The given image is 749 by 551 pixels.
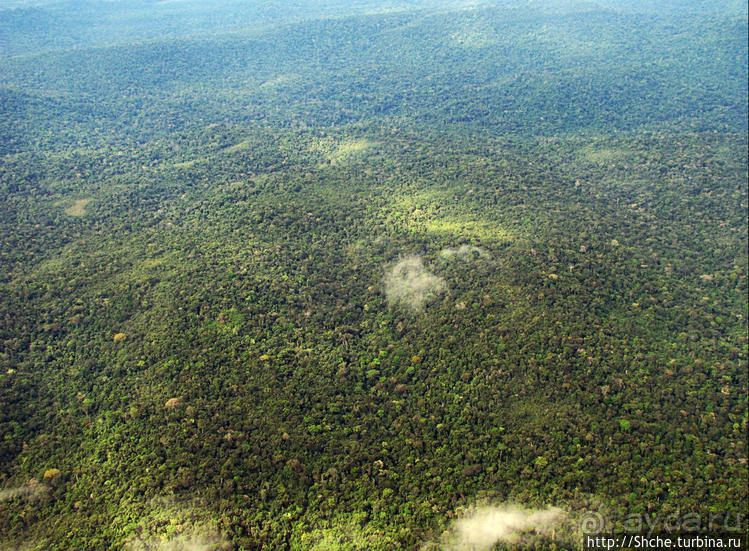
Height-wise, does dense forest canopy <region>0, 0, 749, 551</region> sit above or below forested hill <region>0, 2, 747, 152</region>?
below

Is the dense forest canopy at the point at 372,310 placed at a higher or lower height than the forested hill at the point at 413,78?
lower

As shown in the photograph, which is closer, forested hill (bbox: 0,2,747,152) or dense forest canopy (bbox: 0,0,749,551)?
dense forest canopy (bbox: 0,0,749,551)

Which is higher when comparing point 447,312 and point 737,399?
point 447,312

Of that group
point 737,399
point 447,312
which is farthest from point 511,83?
point 737,399

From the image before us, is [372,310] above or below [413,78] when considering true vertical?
below

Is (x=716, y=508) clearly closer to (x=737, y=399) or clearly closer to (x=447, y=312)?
(x=737, y=399)

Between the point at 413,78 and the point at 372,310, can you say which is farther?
the point at 413,78

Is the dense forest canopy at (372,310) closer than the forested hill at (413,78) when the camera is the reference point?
Yes

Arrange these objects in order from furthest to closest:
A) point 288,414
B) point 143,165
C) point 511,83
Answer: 1. point 511,83
2. point 143,165
3. point 288,414
